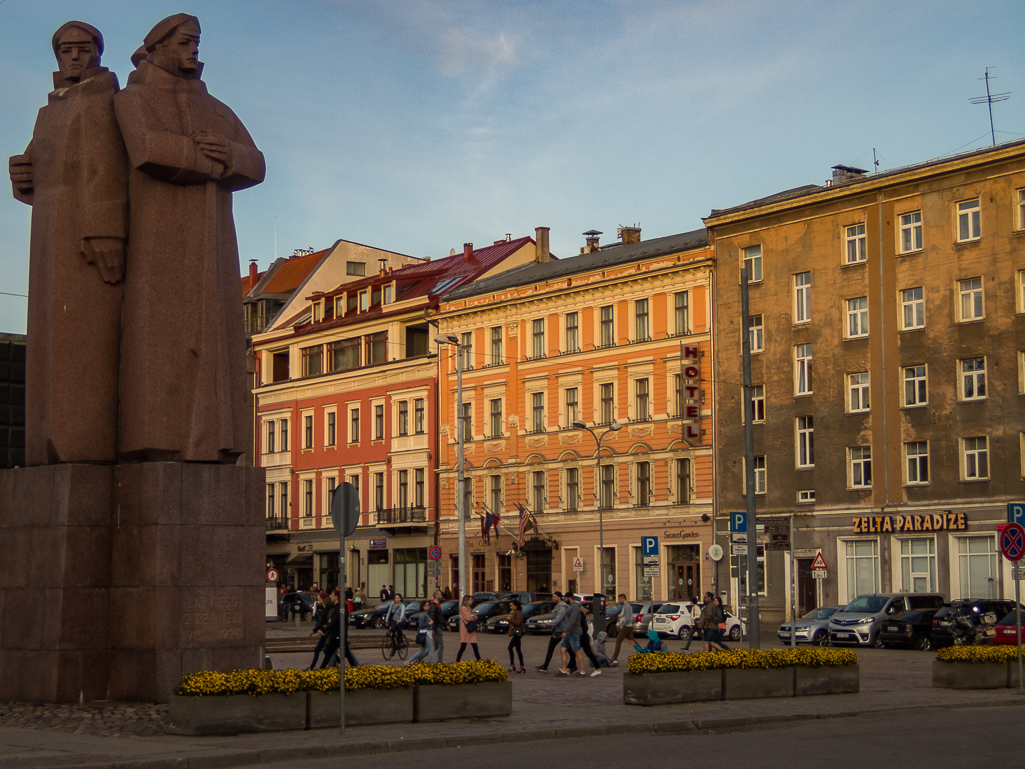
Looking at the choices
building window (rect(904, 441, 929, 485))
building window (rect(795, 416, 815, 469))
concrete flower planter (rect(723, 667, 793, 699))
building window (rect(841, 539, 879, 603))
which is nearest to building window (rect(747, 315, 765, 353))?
building window (rect(795, 416, 815, 469))

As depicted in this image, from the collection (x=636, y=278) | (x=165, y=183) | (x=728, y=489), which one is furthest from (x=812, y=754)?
(x=636, y=278)

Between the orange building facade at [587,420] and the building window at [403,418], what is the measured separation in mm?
3016

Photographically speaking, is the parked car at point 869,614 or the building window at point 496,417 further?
the building window at point 496,417

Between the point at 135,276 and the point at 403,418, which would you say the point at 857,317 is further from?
the point at 135,276

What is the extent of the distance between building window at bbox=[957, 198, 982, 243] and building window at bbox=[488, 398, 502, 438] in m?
26.1

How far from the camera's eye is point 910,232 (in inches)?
2287

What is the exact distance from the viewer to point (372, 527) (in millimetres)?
Result: 81375

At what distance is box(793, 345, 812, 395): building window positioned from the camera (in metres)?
61.2

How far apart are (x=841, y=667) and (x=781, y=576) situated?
121ft

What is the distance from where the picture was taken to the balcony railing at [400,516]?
78.0 meters

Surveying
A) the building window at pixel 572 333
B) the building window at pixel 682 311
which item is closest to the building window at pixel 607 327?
the building window at pixel 572 333

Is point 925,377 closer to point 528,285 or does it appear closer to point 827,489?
point 827,489

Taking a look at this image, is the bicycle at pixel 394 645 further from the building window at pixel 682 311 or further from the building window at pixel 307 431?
the building window at pixel 307 431

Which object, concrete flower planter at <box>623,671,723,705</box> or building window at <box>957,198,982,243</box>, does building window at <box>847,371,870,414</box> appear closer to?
building window at <box>957,198,982,243</box>
